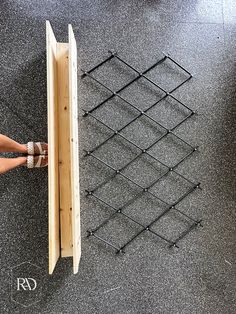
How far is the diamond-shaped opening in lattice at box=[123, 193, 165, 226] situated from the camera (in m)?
1.63

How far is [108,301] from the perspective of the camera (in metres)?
1.58

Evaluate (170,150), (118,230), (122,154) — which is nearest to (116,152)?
(122,154)

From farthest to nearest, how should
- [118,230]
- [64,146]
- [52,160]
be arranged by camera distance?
1. [118,230]
2. [64,146]
3. [52,160]

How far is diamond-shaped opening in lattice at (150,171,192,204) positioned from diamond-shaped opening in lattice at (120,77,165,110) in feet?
1.17

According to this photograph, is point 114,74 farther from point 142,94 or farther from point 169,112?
point 169,112

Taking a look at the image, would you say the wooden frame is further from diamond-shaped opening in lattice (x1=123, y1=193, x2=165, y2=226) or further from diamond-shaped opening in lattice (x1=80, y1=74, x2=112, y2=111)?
diamond-shaped opening in lattice (x1=123, y1=193, x2=165, y2=226)

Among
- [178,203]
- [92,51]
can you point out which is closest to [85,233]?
[178,203]

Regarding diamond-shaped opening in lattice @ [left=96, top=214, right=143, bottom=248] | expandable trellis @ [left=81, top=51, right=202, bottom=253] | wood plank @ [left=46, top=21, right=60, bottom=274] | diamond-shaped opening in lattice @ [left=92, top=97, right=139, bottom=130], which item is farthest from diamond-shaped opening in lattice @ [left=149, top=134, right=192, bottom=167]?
wood plank @ [left=46, top=21, right=60, bottom=274]

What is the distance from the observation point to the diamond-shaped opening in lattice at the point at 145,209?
5.34ft

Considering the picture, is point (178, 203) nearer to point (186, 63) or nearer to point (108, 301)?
point (108, 301)

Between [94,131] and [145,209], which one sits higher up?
[94,131]

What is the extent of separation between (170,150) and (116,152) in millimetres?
262

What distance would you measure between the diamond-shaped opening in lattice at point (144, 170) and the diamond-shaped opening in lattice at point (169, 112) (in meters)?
0.19

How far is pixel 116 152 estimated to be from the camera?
1.65 m
